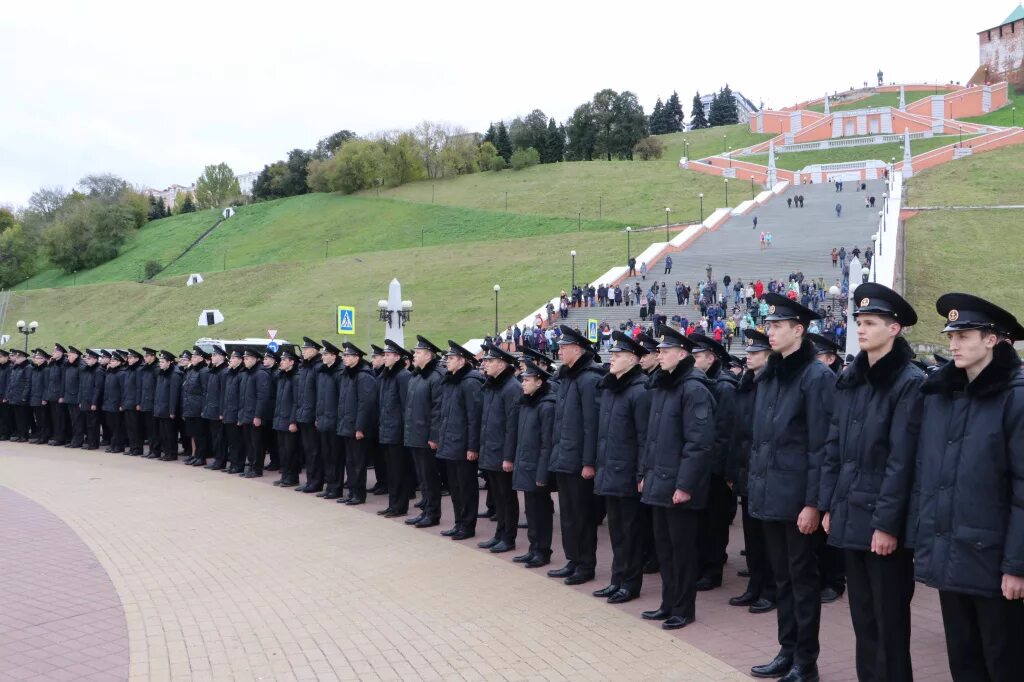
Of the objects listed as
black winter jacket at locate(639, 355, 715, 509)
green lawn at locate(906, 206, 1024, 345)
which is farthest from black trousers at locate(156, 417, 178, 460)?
green lawn at locate(906, 206, 1024, 345)

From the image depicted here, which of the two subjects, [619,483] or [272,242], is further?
[272,242]

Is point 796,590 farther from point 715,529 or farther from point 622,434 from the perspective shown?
point 715,529

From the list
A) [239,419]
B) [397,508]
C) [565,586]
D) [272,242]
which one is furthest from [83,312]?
[565,586]

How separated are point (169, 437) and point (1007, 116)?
106 m

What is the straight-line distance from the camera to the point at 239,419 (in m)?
15.2

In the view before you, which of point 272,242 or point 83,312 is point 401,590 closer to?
point 83,312

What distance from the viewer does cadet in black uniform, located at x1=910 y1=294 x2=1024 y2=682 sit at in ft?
13.8

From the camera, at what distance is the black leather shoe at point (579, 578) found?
820 cm

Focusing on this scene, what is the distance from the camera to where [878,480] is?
4.96 meters

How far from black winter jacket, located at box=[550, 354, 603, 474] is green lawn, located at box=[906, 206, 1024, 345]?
28226 millimetres

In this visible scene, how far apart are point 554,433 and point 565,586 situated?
56.6 inches

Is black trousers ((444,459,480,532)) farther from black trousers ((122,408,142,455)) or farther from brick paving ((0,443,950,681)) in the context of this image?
black trousers ((122,408,142,455))

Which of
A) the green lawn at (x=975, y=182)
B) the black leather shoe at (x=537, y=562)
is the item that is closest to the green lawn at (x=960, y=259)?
the green lawn at (x=975, y=182)

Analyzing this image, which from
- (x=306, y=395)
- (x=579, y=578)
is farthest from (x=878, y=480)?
(x=306, y=395)
